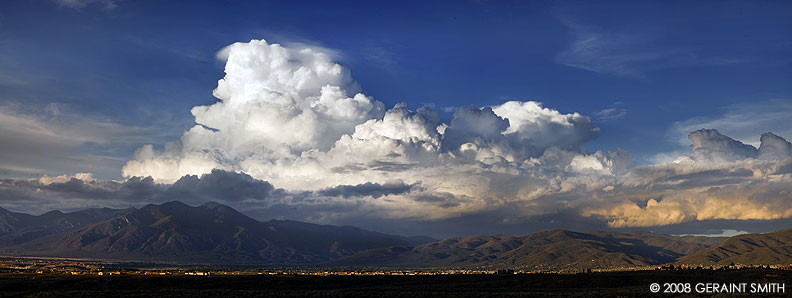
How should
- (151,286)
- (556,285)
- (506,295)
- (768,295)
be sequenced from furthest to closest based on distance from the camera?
(151,286), (556,285), (506,295), (768,295)

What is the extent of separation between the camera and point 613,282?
184125 millimetres

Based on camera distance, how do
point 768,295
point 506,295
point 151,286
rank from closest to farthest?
point 768,295
point 506,295
point 151,286

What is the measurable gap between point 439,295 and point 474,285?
140 ft

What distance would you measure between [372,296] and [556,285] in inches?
2637

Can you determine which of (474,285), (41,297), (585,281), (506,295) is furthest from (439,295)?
(41,297)

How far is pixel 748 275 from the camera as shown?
188875 mm

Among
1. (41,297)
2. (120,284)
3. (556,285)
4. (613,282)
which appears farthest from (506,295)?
(120,284)

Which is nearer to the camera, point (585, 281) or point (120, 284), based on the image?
point (585, 281)

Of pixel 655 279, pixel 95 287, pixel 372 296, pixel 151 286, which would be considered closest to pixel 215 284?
pixel 151 286

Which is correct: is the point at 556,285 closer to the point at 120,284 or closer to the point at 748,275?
the point at 748,275

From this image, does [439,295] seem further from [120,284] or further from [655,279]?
[120,284]

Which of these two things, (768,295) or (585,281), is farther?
(585,281)

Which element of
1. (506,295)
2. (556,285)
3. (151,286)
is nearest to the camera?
(506,295)

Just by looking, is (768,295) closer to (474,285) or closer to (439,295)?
(439,295)
